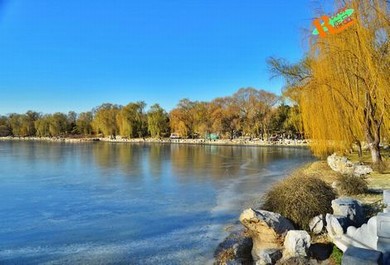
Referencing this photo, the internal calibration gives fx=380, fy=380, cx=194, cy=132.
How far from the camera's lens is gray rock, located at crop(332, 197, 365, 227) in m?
7.56

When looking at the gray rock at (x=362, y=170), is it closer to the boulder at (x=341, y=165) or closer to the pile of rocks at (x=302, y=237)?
the boulder at (x=341, y=165)

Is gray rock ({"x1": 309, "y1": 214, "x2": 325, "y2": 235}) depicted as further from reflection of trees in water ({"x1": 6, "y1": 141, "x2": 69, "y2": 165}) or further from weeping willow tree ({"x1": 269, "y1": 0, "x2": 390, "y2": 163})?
reflection of trees in water ({"x1": 6, "y1": 141, "x2": 69, "y2": 165})

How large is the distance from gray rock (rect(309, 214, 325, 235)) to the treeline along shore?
3785 cm

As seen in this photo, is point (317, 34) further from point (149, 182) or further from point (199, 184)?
point (149, 182)

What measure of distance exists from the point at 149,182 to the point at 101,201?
4.81 meters

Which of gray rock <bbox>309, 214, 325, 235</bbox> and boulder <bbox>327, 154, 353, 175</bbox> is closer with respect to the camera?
gray rock <bbox>309, 214, 325, 235</bbox>

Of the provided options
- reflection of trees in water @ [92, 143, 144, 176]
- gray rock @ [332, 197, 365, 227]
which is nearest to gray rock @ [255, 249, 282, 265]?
gray rock @ [332, 197, 365, 227]

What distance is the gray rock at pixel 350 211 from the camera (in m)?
7.56

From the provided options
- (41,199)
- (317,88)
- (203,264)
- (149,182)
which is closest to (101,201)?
(41,199)

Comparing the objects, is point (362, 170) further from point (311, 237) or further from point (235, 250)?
point (235, 250)

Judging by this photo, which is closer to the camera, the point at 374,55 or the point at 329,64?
the point at 374,55

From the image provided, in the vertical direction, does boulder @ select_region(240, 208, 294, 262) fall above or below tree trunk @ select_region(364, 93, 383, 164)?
below

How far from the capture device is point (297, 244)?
6.85m

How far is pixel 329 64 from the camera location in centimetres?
1731
